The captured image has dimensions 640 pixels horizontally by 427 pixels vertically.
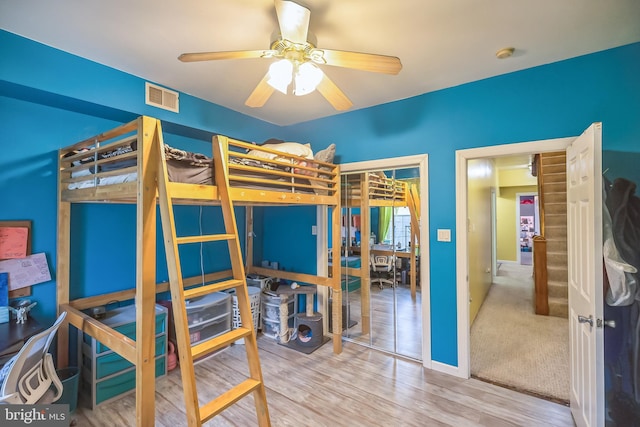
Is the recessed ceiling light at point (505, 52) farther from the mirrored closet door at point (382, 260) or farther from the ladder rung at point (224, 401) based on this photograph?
the ladder rung at point (224, 401)

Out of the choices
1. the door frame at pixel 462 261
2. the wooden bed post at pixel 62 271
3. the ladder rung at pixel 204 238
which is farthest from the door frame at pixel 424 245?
the wooden bed post at pixel 62 271

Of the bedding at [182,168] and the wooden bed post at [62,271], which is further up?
the bedding at [182,168]

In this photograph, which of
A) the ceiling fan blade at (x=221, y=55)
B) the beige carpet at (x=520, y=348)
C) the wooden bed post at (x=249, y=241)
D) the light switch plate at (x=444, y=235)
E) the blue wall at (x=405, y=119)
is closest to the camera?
the ceiling fan blade at (x=221, y=55)

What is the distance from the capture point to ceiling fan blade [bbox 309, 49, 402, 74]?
1.57 metres

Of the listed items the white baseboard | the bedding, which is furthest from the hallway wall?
the bedding

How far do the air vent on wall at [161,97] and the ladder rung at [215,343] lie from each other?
6.99 feet

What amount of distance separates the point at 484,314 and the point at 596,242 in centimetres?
323

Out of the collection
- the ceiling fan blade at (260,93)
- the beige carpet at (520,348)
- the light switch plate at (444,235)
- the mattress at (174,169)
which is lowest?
the beige carpet at (520,348)

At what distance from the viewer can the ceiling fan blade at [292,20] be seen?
1.47 metres

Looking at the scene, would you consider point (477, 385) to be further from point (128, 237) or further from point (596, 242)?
point (128, 237)

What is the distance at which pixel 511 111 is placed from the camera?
2.38 meters

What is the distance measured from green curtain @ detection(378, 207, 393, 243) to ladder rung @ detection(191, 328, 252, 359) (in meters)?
1.97

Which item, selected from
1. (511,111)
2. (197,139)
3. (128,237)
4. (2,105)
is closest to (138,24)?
(2,105)

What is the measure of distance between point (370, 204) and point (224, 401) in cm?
236
